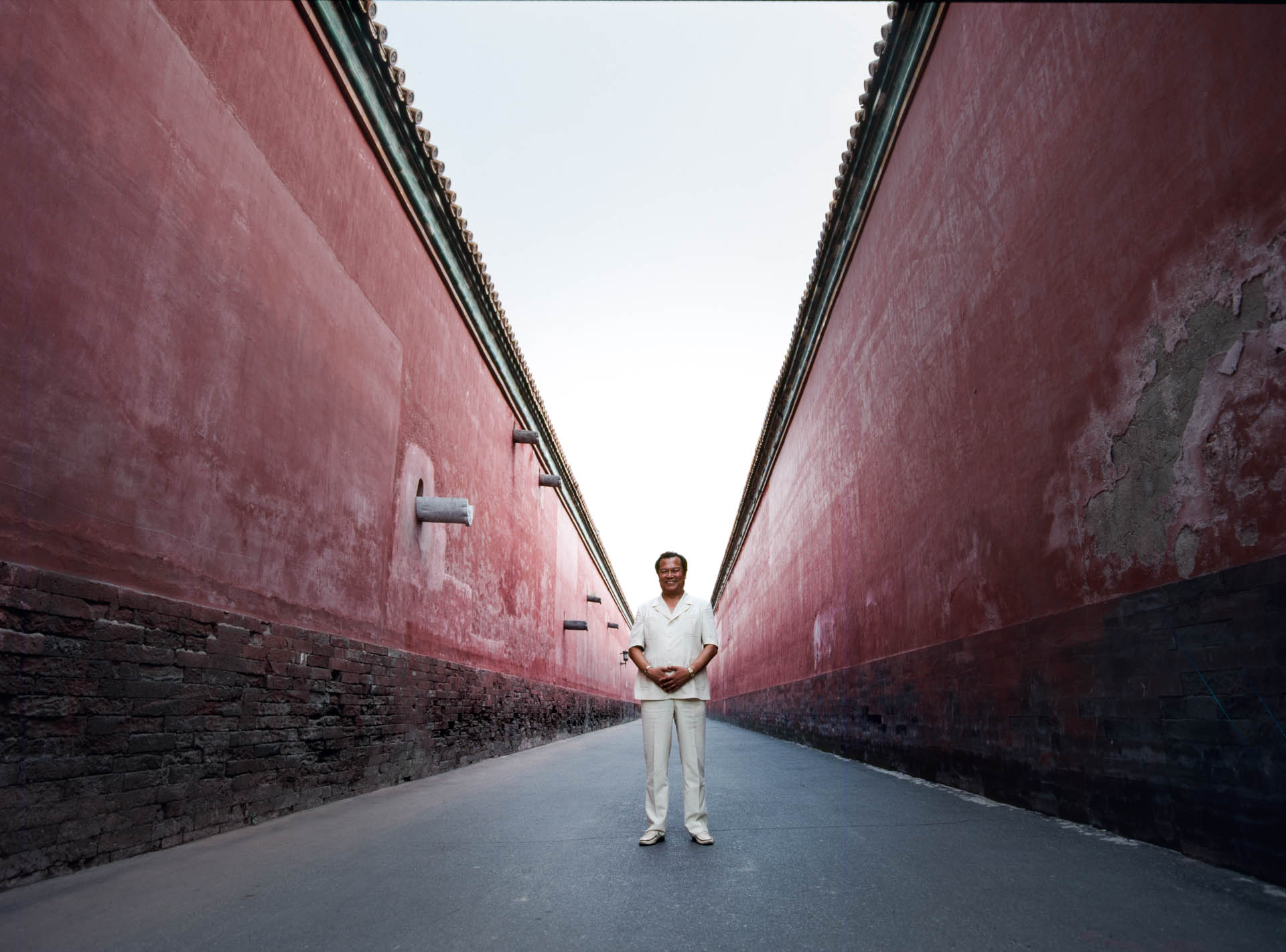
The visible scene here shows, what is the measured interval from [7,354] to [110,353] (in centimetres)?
58

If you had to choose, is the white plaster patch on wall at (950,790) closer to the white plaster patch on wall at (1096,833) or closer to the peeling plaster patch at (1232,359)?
the white plaster patch on wall at (1096,833)

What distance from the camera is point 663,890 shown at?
116 inches

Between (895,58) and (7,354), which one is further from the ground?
(895,58)

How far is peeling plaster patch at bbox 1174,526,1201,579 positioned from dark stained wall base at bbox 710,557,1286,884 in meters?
0.07

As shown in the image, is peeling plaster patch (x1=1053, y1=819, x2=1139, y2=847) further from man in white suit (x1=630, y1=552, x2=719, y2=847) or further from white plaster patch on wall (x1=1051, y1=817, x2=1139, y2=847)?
man in white suit (x1=630, y1=552, x2=719, y2=847)

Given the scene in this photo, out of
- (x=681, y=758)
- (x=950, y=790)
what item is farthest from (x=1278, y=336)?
(x=950, y=790)

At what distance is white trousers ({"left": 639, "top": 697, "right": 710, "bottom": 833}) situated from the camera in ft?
12.5

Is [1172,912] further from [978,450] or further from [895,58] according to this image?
[895,58]

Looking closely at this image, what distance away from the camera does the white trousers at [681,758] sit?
12.5 feet

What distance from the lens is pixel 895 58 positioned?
7184mm

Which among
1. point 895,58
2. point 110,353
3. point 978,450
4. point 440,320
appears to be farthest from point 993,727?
point 440,320

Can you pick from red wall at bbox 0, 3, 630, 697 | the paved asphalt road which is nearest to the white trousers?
the paved asphalt road

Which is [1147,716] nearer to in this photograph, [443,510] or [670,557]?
[670,557]

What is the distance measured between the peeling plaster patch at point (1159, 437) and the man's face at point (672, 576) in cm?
210
